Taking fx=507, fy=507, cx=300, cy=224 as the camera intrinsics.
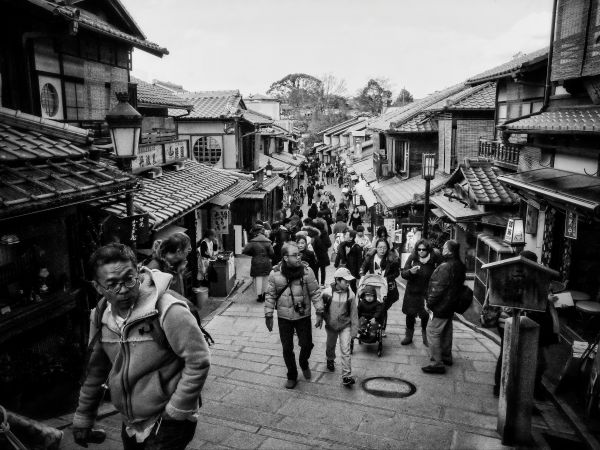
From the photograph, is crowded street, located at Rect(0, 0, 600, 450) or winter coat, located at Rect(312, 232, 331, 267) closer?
crowded street, located at Rect(0, 0, 600, 450)

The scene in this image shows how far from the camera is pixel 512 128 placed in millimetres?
11039

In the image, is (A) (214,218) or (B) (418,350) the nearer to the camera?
(B) (418,350)

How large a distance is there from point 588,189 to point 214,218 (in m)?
12.4

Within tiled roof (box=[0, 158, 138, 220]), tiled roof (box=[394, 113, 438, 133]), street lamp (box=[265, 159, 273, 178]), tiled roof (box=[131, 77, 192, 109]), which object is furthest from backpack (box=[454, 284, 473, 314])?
street lamp (box=[265, 159, 273, 178])

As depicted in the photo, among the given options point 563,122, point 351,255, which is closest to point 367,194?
point 351,255

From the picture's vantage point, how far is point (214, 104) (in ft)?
83.9

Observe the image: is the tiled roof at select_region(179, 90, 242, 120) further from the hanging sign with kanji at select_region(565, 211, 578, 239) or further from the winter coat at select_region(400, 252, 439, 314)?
the hanging sign with kanji at select_region(565, 211, 578, 239)

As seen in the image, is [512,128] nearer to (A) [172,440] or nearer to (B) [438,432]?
(B) [438,432]

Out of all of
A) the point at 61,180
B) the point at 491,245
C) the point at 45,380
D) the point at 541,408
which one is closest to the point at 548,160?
the point at 491,245

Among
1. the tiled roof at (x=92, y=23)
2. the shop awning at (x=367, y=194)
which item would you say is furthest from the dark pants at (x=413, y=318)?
the shop awning at (x=367, y=194)

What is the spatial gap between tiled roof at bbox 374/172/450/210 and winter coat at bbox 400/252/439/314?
35.4 ft

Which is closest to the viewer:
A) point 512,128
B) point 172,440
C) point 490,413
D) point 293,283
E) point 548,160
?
point 172,440

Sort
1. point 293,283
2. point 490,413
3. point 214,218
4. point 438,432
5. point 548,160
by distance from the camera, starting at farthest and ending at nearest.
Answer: point 214,218 → point 548,160 → point 293,283 → point 490,413 → point 438,432

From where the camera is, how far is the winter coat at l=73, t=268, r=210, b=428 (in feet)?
11.0
